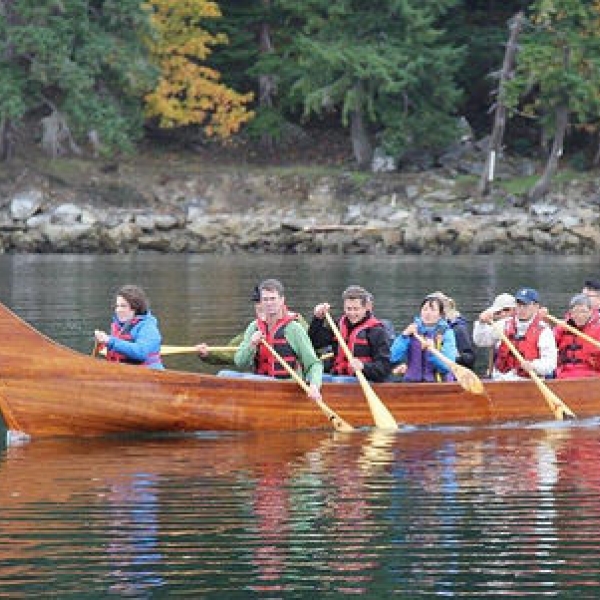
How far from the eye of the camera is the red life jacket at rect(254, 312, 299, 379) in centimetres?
1825

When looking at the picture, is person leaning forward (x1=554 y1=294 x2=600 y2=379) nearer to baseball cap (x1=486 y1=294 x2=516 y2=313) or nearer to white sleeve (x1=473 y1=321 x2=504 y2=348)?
baseball cap (x1=486 y1=294 x2=516 y2=313)

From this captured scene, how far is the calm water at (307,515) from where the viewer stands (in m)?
12.0

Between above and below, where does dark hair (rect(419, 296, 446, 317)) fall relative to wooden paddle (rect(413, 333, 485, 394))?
above

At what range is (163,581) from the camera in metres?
11.9

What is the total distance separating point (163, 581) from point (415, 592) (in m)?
1.44

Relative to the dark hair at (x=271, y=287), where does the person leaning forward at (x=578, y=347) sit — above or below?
below

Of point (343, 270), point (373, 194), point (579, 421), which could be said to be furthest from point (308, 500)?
point (373, 194)

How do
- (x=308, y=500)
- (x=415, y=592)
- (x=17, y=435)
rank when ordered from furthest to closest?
(x=17, y=435), (x=308, y=500), (x=415, y=592)

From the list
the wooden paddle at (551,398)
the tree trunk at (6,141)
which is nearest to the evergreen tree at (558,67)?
the tree trunk at (6,141)

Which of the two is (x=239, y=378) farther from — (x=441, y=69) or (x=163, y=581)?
(x=441, y=69)

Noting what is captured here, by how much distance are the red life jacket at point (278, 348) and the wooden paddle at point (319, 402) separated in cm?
6

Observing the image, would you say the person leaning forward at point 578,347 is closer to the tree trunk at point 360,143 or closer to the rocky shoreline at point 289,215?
the rocky shoreline at point 289,215

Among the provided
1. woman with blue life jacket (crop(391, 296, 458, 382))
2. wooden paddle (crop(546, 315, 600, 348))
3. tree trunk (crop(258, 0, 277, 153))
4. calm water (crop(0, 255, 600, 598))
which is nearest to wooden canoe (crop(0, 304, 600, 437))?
calm water (crop(0, 255, 600, 598))

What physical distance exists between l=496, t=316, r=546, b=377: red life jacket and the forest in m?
32.4
